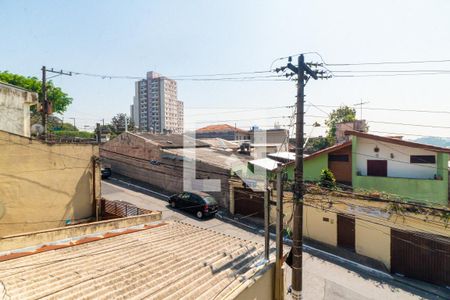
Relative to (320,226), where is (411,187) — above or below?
above

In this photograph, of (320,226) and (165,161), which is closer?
(320,226)

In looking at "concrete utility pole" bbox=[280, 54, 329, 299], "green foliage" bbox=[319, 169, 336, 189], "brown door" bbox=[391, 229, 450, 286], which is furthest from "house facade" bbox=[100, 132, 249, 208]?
"concrete utility pole" bbox=[280, 54, 329, 299]

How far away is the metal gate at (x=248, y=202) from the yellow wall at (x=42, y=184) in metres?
9.20

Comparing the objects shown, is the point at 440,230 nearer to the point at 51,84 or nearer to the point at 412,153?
the point at 412,153

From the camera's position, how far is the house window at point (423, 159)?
1454 centimetres

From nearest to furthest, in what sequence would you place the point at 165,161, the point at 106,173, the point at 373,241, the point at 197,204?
1. the point at 373,241
2. the point at 197,204
3. the point at 165,161
4. the point at 106,173

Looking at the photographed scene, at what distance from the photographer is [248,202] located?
58.6 feet

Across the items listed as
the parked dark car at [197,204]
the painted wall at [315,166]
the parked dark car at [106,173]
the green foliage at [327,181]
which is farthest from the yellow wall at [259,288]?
the parked dark car at [106,173]

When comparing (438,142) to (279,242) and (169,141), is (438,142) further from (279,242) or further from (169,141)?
(279,242)

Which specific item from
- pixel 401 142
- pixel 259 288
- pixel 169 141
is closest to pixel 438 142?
pixel 401 142

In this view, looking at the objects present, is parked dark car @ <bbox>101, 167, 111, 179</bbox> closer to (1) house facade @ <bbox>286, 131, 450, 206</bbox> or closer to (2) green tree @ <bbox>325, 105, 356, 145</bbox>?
(1) house facade @ <bbox>286, 131, 450, 206</bbox>

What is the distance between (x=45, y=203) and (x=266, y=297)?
392 inches

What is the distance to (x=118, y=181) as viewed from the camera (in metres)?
24.0

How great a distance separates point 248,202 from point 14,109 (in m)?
14.3
